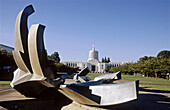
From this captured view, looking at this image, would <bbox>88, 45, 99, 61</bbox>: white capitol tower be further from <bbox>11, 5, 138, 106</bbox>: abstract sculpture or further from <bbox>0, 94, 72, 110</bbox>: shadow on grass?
<bbox>0, 94, 72, 110</bbox>: shadow on grass

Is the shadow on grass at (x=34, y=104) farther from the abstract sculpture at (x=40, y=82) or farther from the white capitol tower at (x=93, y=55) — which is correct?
the white capitol tower at (x=93, y=55)

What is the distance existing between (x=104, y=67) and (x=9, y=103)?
111m

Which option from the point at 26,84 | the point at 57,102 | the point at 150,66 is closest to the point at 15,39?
the point at 26,84

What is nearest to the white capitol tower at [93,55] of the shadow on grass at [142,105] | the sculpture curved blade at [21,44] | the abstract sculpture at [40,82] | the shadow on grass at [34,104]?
the shadow on grass at [142,105]

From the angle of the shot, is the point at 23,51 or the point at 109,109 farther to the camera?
the point at 23,51

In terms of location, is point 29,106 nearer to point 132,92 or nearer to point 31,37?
point 31,37

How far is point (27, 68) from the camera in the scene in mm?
8703

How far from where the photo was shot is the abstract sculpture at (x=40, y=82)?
6.24 meters

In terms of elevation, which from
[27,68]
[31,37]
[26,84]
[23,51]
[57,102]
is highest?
[31,37]

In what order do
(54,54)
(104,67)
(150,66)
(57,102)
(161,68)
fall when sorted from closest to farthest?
(57,102), (161,68), (150,66), (54,54), (104,67)

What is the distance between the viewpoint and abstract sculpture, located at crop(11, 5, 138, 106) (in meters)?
6.24

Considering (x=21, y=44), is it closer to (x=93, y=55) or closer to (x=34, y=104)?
(x=34, y=104)

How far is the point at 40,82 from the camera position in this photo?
26.0 feet

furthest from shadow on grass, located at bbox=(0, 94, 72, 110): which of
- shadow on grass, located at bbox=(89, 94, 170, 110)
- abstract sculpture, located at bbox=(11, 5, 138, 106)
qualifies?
shadow on grass, located at bbox=(89, 94, 170, 110)
